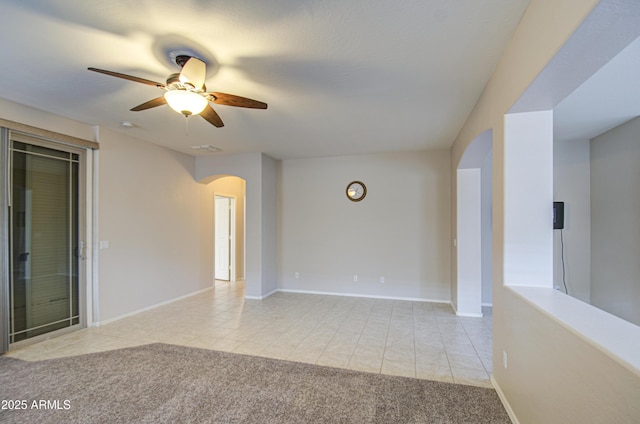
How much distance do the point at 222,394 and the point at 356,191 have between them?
3925mm

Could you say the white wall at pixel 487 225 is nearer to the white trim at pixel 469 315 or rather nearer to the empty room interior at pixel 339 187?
the empty room interior at pixel 339 187

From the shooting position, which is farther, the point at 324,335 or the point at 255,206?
the point at 255,206

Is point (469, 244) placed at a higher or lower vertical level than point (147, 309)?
higher

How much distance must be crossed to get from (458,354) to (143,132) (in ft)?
16.2

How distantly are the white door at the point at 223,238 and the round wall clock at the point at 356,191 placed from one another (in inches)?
124

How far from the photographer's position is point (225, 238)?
6.79 metres

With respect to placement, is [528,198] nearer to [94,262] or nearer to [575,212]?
[575,212]

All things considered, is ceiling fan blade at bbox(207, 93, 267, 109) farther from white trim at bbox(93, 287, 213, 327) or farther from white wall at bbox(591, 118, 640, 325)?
white wall at bbox(591, 118, 640, 325)

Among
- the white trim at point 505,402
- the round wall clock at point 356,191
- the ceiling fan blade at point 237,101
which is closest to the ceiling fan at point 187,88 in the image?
the ceiling fan blade at point 237,101

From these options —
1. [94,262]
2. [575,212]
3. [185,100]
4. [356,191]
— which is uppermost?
[185,100]

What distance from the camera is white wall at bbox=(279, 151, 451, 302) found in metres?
4.98

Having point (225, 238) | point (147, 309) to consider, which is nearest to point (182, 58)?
point (147, 309)

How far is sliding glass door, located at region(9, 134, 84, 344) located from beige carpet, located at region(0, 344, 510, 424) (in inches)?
26.9

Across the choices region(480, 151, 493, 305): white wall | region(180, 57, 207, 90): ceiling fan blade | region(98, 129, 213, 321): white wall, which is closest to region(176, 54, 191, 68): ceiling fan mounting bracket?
region(180, 57, 207, 90): ceiling fan blade
